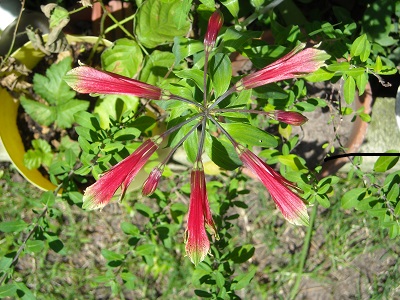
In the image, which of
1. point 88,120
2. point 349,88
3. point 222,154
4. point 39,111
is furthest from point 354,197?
point 39,111

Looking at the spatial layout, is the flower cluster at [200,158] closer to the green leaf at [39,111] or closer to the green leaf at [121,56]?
the green leaf at [121,56]

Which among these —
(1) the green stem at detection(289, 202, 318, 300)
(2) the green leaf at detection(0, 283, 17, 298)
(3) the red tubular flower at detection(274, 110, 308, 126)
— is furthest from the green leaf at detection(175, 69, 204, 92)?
→ (1) the green stem at detection(289, 202, 318, 300)

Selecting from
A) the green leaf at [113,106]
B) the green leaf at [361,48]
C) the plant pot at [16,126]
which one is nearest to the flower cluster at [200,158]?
the green leaf at [361,48]

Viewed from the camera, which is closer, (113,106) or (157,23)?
(157,23)

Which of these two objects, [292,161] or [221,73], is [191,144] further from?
[292,161]

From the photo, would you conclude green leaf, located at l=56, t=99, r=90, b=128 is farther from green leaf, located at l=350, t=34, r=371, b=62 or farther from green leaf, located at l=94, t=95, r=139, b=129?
green leaf, located at l=350, t=34, r=371, b=62

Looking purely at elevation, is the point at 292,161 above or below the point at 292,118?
below

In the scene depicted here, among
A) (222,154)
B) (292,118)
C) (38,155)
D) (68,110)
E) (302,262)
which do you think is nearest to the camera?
(292,118)

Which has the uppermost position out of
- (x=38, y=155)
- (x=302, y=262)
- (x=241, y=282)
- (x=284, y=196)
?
(x=284, y=196)
